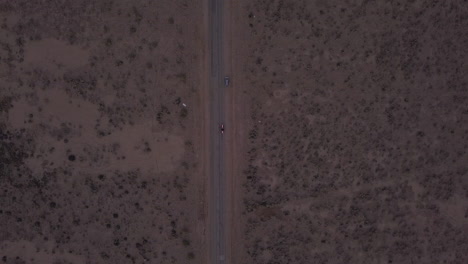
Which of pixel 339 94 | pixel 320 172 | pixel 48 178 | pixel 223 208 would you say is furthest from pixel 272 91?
pixel 48 178

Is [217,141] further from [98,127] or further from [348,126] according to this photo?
[348,126]

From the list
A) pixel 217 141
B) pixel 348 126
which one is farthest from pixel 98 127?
pixel 348 126

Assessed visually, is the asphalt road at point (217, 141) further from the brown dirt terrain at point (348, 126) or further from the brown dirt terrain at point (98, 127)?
the brown dirt terrain at point (348, 126)

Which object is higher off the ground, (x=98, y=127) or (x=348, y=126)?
(x=98, y=127)

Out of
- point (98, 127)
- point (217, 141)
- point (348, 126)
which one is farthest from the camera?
point (217, 141)

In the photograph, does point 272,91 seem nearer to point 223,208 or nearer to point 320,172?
point 320,172

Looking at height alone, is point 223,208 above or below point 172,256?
above
